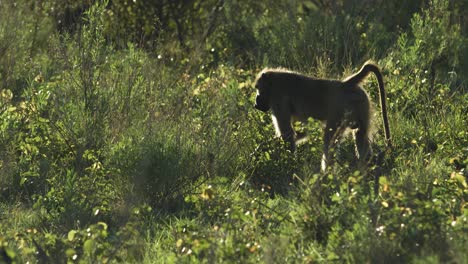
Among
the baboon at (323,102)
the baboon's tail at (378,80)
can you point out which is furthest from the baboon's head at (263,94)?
the baboon's tail at (378,80)

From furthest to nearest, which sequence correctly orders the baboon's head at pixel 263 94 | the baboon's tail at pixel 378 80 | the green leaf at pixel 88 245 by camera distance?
the baboon's head at pixel 263 94
the baboon's tail at pixel 378 80
the green leaf at pixel 88 245

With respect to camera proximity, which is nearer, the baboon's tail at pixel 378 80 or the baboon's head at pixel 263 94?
the baboon's tail at pixel 378 80

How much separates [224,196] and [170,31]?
19.7 ft

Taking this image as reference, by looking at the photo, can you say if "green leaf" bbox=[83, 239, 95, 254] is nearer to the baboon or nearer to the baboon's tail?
the baboon

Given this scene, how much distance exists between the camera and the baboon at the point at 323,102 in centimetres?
800

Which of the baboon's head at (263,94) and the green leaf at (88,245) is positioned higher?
the green leaf at (88,245)

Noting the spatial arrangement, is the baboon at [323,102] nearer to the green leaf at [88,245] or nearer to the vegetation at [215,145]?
the vegetation at [215,145]

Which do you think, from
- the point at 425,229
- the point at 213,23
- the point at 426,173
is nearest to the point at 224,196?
the point at 426,173

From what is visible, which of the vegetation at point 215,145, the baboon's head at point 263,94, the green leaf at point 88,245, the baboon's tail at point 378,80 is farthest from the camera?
the baboon's head at point 263,94

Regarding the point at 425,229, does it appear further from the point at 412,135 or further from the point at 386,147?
the point at 412,135

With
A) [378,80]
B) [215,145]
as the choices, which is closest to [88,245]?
[215,145]

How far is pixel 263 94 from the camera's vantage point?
8570 mm

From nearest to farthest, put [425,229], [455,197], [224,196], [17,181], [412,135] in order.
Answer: [425,229] → [455,197] → [224,196] → [17,181] → [412,135]

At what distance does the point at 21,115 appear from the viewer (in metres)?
8.86
